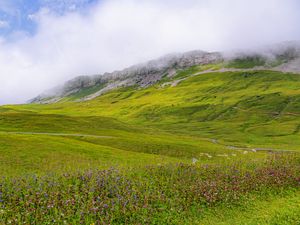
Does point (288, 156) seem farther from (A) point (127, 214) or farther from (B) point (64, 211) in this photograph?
(B) point (64, 211)

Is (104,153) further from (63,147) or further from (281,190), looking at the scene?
(281,190)

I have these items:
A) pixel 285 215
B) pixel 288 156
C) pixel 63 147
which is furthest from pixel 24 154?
pixel 285 215

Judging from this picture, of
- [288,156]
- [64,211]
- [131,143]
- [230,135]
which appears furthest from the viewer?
[230,135]

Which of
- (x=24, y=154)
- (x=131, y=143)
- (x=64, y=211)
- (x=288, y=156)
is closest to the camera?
(x=64, y=211)

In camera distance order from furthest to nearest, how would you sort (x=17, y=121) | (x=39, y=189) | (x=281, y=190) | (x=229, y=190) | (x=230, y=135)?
(x=230, y=135)
(x=17, y=121)
(x=281, y=190)
(x=229, y=190)
(x=39, y=189)

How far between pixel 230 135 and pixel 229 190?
152335 mm

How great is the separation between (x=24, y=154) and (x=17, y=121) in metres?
61.4

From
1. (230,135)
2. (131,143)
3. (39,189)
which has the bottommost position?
(230,135)

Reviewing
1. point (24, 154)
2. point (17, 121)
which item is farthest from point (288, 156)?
point (17, 121)

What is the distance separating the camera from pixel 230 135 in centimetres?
16762

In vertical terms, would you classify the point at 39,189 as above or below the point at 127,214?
above

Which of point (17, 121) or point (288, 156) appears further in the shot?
point (17, 121)

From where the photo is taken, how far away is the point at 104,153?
49781 millimetres

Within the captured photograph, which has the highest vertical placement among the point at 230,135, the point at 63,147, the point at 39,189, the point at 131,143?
the point at 39,189
